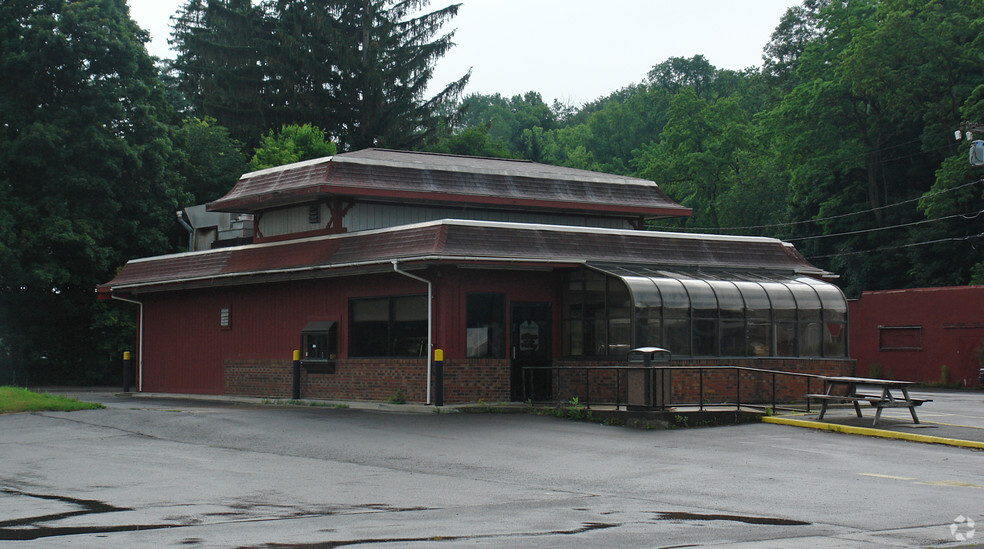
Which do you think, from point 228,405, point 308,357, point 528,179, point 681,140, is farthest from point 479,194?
point 681,140

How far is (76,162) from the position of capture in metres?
41.3

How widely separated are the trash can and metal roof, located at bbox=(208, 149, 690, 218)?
9214 mm

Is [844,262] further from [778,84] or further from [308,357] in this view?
[308,357]

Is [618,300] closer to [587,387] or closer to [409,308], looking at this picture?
[587,387]

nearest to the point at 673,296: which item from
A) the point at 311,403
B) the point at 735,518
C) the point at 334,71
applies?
the point at 311,403

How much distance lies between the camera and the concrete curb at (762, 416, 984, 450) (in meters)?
17.5

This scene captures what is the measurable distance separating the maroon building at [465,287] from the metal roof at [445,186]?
0.17 feet

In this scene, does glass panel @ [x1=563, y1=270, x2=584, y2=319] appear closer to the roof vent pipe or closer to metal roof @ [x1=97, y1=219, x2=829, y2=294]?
metal roof @ [x1=97, y1=219, x2=829, y2=294]

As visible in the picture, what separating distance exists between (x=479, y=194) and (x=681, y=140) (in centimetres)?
4713

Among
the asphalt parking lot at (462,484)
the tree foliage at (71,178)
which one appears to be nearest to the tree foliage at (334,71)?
the tree foliage at (71,178)

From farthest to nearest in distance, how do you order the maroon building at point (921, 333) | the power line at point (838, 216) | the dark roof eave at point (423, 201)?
the power line at point (838, 216) < the maroon building at point (921, 333) < the dark roof eave at point (423, 201)

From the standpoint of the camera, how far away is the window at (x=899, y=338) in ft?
132

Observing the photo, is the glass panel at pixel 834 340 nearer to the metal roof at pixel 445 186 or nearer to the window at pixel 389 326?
the metal roof at pixel 445 186

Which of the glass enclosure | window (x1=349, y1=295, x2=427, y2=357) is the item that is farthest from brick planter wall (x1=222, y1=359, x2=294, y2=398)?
the glass enclosure
